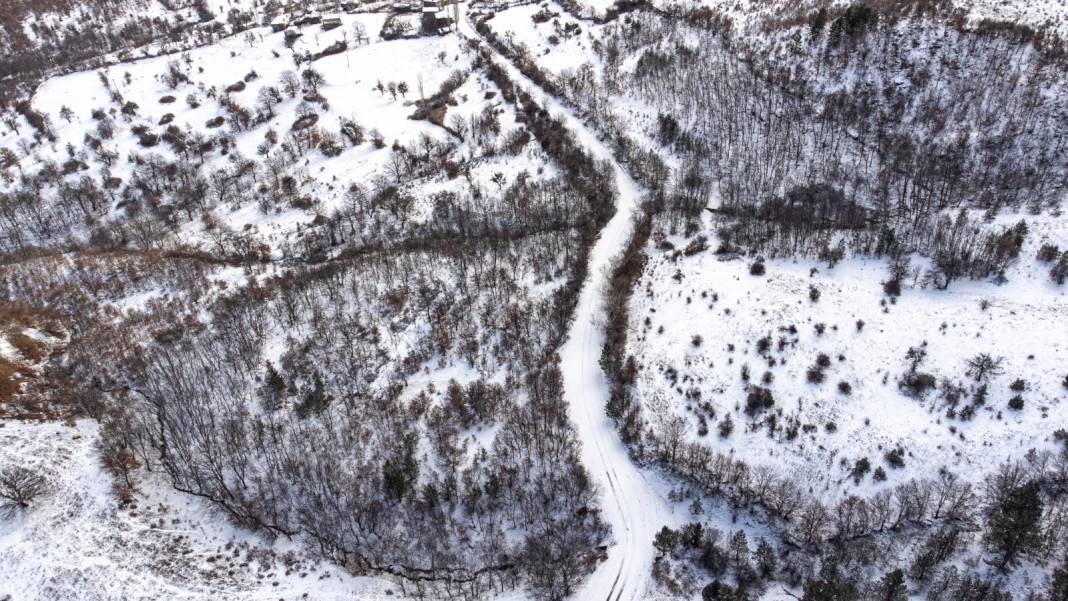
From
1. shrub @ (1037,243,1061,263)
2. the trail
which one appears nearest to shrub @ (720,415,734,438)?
the trail

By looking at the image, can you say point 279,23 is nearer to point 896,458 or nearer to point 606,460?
point 606,460

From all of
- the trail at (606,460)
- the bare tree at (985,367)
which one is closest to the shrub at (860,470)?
the bare tree at (985,367)

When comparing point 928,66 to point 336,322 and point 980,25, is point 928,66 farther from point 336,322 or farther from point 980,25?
point 336,322

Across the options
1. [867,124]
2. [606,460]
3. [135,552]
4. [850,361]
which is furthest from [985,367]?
[135,552]

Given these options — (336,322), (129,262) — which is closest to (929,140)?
(336,322)

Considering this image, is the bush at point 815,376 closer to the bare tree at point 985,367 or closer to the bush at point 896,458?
the bush at point 896,458
